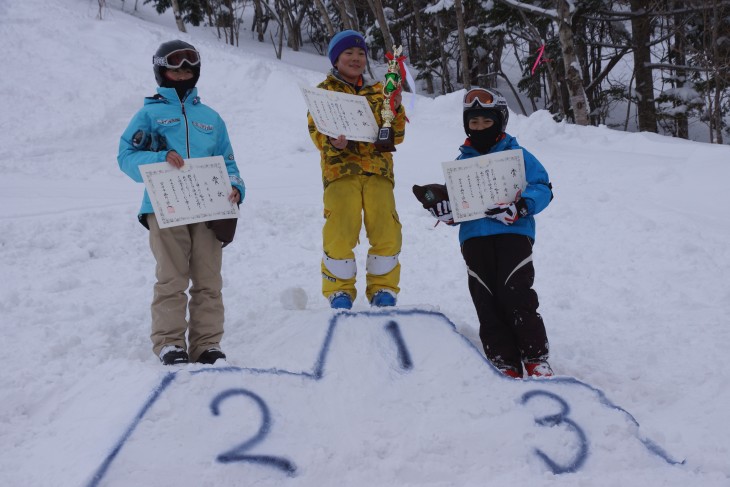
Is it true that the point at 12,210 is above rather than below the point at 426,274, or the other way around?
above

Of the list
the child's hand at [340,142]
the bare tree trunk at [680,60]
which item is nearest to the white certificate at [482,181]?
the child's hand at [340,142]

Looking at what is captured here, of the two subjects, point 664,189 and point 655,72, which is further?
point 655,72

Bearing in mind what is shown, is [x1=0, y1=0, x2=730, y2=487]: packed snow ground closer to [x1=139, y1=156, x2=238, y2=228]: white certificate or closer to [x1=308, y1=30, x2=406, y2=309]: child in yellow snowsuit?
[x1=308, y1=30, x2=406, y2=309]: child in yellow snowsuit

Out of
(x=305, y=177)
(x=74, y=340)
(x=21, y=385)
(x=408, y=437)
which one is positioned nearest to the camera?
(x=408, y=437)

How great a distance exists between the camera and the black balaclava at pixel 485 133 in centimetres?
323

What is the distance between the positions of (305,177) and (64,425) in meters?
5.18

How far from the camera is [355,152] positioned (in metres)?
3.42

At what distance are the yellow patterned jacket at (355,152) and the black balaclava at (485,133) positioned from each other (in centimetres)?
40

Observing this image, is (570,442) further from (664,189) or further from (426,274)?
(664,189)

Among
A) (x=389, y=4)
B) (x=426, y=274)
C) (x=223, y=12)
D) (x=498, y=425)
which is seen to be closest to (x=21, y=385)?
(x=498, y=425)

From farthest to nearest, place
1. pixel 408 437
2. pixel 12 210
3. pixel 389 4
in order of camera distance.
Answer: pixel 389 4, pixel 12 210, pixel 408 437

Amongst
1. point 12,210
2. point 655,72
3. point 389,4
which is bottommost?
point 655,72

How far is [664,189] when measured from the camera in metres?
5.62

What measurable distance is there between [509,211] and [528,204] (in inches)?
4.0
